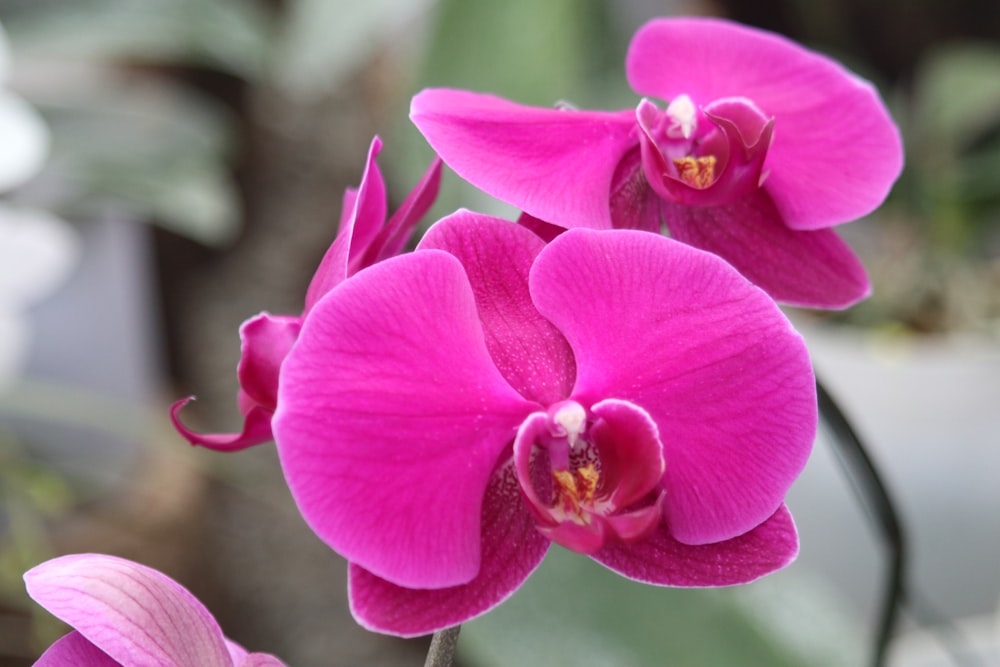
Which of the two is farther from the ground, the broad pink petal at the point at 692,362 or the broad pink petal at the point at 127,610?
the broad pink petal at the point at 692,362

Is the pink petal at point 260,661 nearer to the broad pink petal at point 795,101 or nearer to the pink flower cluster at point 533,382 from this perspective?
the pink flower cluster at point 533,382

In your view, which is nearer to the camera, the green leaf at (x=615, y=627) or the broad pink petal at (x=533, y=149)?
the broad pink petal at (x=533, y=149)

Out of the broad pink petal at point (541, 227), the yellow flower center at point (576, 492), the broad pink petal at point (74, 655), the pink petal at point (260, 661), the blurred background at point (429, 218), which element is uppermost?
the broad pink petal at point (541, 227)

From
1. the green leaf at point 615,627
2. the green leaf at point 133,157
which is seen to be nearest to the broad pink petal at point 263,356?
the green leaf at point 615,627

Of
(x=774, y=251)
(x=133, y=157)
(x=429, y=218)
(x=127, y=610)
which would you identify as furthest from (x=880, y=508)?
(x=133, y=157)

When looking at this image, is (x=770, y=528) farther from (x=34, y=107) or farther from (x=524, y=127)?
(x=34, y=107)

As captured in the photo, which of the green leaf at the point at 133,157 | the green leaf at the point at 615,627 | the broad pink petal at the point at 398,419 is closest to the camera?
the broad pink petal at the point at 398,419

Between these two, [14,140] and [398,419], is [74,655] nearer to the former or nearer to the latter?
[398,419]
